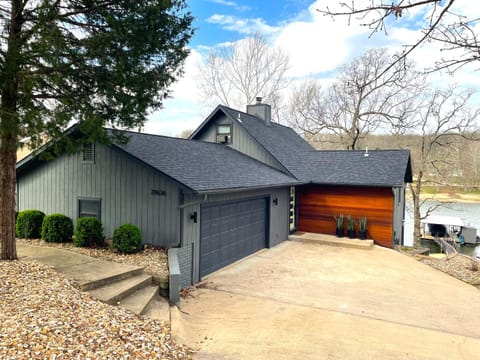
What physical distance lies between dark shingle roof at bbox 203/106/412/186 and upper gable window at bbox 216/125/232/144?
0.60 metres

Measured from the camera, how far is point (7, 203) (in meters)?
6.47

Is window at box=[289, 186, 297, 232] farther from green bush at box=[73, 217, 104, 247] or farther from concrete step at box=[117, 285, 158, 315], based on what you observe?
concrete step at box=[117, 285, 158, 315]

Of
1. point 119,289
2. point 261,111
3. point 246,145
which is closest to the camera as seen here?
point 119,289

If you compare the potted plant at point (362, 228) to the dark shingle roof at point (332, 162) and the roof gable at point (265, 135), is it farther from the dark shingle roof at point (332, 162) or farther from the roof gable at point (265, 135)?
the roof gable at point (265, 135)

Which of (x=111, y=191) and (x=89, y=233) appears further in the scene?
(x=111, y=191)

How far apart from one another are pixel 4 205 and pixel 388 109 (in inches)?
971

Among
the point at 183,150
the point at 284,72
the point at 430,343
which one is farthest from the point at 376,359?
the point at 284,72

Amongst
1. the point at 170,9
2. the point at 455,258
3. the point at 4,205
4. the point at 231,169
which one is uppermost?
the point at 170,9

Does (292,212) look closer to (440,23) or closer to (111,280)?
(111,280)

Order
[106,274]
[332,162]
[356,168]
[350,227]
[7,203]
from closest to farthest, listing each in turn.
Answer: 1. [106,274]
2. [7,203]
3. [350,227]
4. [356,168]
5. [332,162]

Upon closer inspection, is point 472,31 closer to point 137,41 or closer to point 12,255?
point 137,41

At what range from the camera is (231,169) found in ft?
36.4

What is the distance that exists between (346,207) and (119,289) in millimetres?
10233

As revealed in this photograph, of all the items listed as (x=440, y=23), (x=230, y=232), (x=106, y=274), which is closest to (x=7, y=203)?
(x=106, y=274)
